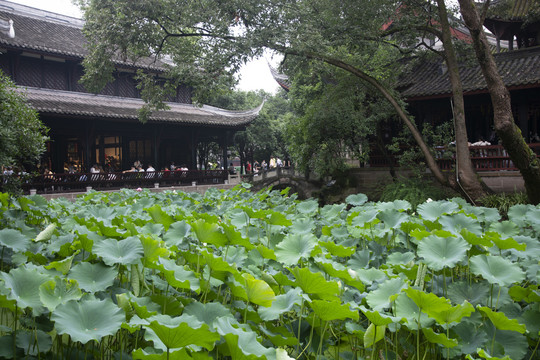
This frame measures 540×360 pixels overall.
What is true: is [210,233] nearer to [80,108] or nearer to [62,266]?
[62,266]

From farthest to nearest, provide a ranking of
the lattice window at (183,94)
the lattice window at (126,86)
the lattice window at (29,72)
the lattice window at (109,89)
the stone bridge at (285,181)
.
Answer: the lattice window at (183,94)
the lattice window at (126,86)
the lattice window at (109,89)
the stone bridge at (285,181)
the lattice window at (29,72)

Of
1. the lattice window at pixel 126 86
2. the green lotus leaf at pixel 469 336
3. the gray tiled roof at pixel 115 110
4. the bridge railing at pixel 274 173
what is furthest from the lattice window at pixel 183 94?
the green lotus leaf at pixel 469 336

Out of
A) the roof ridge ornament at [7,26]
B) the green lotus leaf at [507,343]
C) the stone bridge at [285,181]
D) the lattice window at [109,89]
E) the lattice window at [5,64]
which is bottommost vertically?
the stone bridge at [285,181]

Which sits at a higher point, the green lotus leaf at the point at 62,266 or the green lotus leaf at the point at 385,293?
the green lotus leaf at the point at 62,266

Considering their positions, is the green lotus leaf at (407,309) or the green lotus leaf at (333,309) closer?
the green lotus leaf at (333,309)

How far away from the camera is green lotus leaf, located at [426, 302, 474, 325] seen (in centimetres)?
126

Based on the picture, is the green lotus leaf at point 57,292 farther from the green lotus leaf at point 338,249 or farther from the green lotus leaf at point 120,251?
the green lotus leaf at point 338,249

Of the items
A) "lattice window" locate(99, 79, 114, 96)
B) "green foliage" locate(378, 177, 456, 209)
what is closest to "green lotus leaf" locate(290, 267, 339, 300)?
"green foliage" locate(378, 177, 456, 209)

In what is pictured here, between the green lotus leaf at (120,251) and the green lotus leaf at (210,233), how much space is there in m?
0.29

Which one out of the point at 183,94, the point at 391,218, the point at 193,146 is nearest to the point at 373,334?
the point at 391,218

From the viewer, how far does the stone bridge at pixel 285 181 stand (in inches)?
682

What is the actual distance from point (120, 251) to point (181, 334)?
67cm

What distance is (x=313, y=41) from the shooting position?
9.14m

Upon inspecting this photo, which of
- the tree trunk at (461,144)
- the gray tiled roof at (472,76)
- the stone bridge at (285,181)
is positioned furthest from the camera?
the stone bridge at (285,181)
